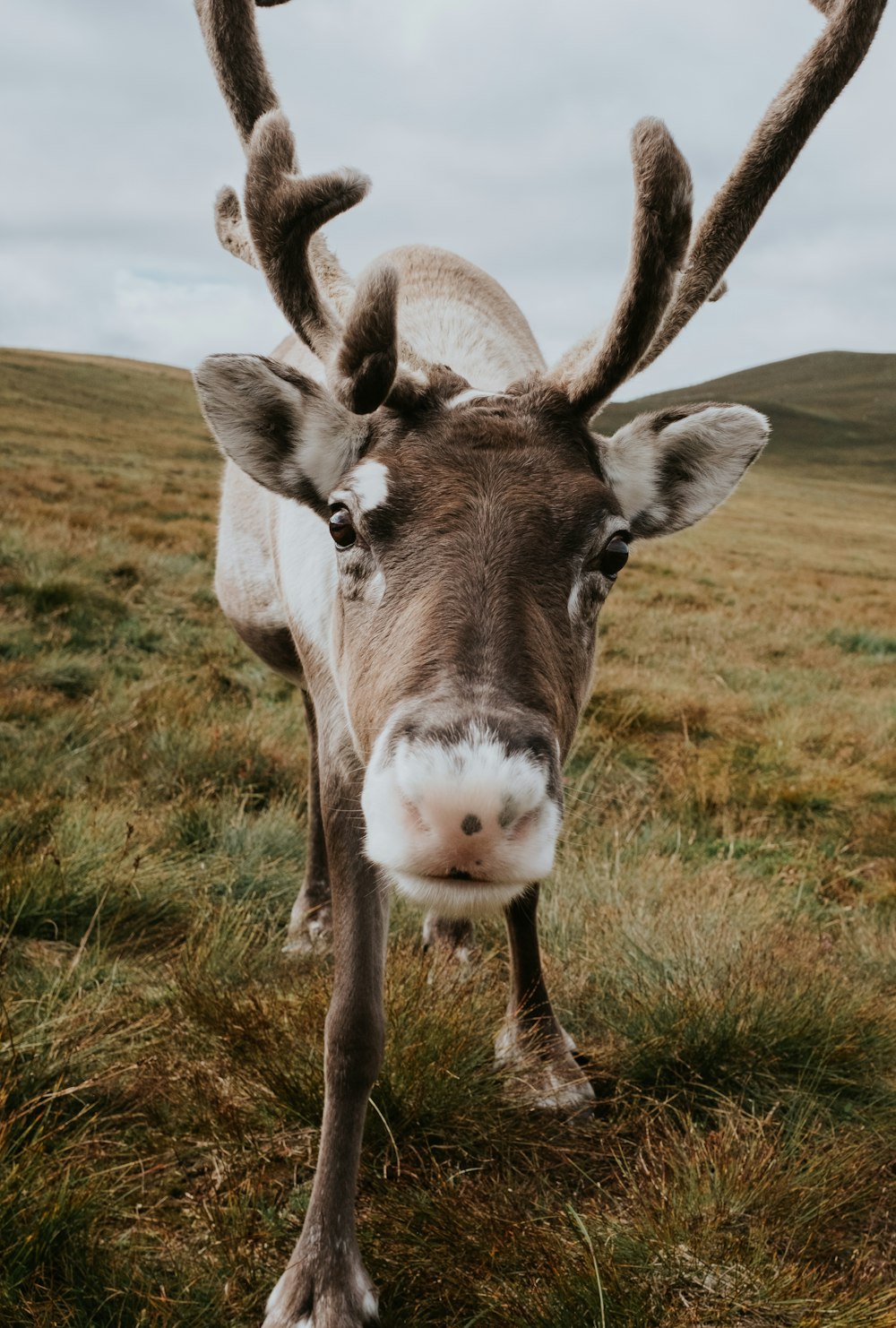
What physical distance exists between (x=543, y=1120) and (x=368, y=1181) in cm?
58

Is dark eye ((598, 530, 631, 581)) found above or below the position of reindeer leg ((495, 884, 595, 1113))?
above

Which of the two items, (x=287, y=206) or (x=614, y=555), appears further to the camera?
(x=287, y=206)

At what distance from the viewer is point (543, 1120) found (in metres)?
2.96

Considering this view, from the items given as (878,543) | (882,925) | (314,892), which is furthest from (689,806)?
(878,543)

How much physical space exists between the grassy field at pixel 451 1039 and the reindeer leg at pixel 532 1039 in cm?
9

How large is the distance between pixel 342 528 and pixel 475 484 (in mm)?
409

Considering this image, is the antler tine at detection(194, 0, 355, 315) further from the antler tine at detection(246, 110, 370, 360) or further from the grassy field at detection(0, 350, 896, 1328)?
the grassy field at detection(0, 350, 896, 1328)

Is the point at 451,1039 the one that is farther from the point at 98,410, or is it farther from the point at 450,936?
the point at 98,410

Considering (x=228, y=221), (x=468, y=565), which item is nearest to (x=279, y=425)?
(x=468, y=565)

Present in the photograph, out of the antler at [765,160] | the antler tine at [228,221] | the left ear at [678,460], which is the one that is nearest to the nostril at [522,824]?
the left ear at [678,460]

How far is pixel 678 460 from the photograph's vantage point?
10.3 ft

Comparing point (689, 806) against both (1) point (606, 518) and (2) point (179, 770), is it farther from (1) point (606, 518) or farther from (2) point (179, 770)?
(1) point (606, 518)

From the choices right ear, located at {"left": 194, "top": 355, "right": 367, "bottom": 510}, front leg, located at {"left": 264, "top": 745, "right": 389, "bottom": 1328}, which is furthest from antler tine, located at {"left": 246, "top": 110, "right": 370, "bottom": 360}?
front leg, located at {"left": 264, "top": 745, "right": 389, "bottom": 1328}

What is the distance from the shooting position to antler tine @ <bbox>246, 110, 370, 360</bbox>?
2818 mm
